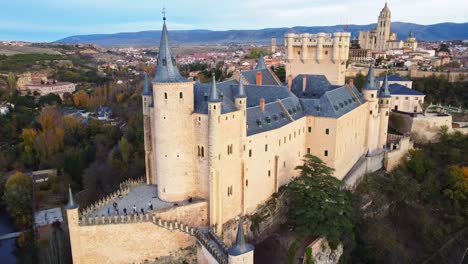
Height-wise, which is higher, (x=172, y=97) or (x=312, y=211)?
(x=172, y=97)

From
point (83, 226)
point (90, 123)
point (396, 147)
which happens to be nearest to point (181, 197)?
point (83, 226)

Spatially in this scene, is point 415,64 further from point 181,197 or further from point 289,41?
point 181,197

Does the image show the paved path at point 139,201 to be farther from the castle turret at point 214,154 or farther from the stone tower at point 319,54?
the stone tower at point 319,54

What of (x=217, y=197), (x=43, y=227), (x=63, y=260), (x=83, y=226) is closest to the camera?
(x=83, y=226)

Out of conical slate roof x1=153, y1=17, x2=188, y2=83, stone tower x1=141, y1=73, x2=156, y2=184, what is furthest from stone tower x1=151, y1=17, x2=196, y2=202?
stone tower x1=141, y1=73, x2=156, y2=184

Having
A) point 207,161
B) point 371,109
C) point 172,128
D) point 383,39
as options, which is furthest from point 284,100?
point 383,39

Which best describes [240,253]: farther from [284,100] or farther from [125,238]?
[284,100]
